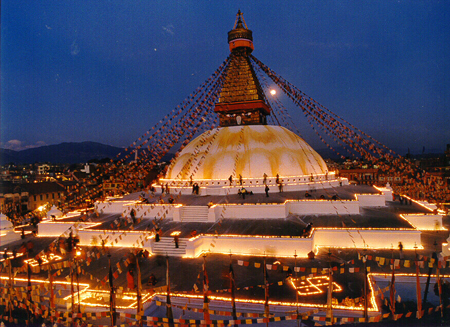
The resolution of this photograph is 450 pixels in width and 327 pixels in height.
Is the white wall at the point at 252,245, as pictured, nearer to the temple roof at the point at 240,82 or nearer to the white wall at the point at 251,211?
the white wall at the point at 251,211

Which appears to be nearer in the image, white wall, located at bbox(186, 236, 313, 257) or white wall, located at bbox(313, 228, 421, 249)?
white wall, located at bbox(186, 236, 313, 257)

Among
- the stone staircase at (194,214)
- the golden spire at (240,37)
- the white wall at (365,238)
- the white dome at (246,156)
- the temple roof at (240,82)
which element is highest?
the golden spire at (240,37)

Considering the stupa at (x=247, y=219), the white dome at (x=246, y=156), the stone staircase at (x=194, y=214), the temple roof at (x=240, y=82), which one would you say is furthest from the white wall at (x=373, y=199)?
the temple roof at (x=240, y=82)

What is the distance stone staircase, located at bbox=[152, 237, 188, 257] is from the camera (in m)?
9.66

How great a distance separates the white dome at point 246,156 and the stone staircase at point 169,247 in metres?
Result: 6.21

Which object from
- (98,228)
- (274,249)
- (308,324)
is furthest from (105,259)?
(308,324)

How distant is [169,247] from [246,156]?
757 centimetres

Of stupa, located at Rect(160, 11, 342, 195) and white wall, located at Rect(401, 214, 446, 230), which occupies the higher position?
stupa, located at Rect(160, 11, 342, 195)

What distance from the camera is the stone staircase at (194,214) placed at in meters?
12.1

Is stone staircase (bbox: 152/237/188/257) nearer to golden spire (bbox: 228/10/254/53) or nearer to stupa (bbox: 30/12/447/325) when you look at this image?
stupa (bbox: 30/12/447/325)

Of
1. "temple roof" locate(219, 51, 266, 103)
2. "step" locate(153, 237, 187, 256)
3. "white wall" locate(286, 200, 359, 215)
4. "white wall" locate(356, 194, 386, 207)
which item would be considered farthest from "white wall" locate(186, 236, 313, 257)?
"temple roof" locate(219, 51, 266, 103)

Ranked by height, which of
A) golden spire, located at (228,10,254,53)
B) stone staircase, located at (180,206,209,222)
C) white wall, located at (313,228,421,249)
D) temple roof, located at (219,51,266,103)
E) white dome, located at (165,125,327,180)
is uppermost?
golden spire, located at (228,10,254,53)

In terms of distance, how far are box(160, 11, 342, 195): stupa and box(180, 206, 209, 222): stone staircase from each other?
8.63 feet

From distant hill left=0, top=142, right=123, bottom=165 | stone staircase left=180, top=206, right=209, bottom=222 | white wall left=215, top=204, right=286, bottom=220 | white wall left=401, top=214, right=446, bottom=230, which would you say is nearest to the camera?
white wall left=401, top=214, right=446, bottom=230
